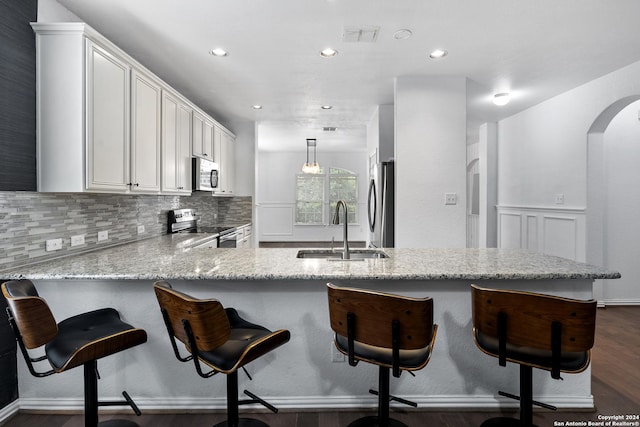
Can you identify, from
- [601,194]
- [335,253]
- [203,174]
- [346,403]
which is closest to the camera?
[346,403]

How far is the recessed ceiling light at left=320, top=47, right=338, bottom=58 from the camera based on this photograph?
3195 millimetres

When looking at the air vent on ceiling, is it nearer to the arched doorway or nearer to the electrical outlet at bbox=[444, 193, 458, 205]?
the electrical outlet at bbox=[444, 193, 458, 205]

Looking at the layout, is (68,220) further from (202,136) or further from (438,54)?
(438,54)

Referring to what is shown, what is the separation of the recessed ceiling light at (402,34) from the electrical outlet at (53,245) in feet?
9.27

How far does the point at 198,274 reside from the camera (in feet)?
6.32

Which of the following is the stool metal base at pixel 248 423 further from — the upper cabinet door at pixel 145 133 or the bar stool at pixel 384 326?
the upper cabinet door at pixel 145 133

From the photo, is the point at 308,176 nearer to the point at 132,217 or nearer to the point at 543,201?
the point at 543,201

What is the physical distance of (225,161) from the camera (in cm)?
559

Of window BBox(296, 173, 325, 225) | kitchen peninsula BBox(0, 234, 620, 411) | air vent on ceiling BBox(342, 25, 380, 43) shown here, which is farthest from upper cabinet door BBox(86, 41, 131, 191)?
window BBox(296, 173, 325, 225)

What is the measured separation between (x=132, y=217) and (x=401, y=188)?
269cm

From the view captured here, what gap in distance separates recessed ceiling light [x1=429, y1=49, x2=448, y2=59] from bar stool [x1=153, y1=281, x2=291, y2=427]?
2704 mm

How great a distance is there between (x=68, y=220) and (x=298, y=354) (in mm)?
1844

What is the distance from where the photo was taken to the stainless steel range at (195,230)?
4.22 m

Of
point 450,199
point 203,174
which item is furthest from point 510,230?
point 203,174
